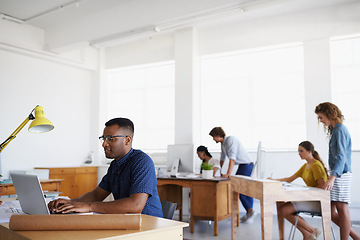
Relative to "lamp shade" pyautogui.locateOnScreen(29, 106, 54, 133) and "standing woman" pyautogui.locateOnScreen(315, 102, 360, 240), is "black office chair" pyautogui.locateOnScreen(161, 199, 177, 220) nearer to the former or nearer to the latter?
"lamp shade" pyautogui.locateOnScreen(29, 106, 54, 133)

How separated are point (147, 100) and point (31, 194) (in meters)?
5.83

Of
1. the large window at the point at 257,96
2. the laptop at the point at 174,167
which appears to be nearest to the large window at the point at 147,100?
the large window at the point at 257,96

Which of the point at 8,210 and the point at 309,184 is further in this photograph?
the point at 309,184

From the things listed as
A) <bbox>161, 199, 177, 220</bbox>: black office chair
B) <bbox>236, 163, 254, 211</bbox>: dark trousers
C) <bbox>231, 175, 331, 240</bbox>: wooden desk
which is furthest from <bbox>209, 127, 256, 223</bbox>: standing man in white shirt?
<bbox>161, 199, 177, 220</bbox>: black office chair

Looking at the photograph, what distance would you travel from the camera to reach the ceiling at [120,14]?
5.00 metres

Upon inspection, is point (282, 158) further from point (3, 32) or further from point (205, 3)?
point (3, 32)

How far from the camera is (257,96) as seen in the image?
247 inches

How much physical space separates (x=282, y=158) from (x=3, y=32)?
5375 millimetres

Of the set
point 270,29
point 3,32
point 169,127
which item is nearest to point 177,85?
point 169,127

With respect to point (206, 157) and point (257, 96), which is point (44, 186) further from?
point (257, 96)

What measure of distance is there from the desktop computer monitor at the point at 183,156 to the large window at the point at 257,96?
1668 millimetres

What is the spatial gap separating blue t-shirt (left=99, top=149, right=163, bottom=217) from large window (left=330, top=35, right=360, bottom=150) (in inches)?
173

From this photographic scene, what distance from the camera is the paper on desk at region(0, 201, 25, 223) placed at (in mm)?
1809

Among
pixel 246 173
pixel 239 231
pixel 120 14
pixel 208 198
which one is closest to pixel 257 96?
pixel 246 173
